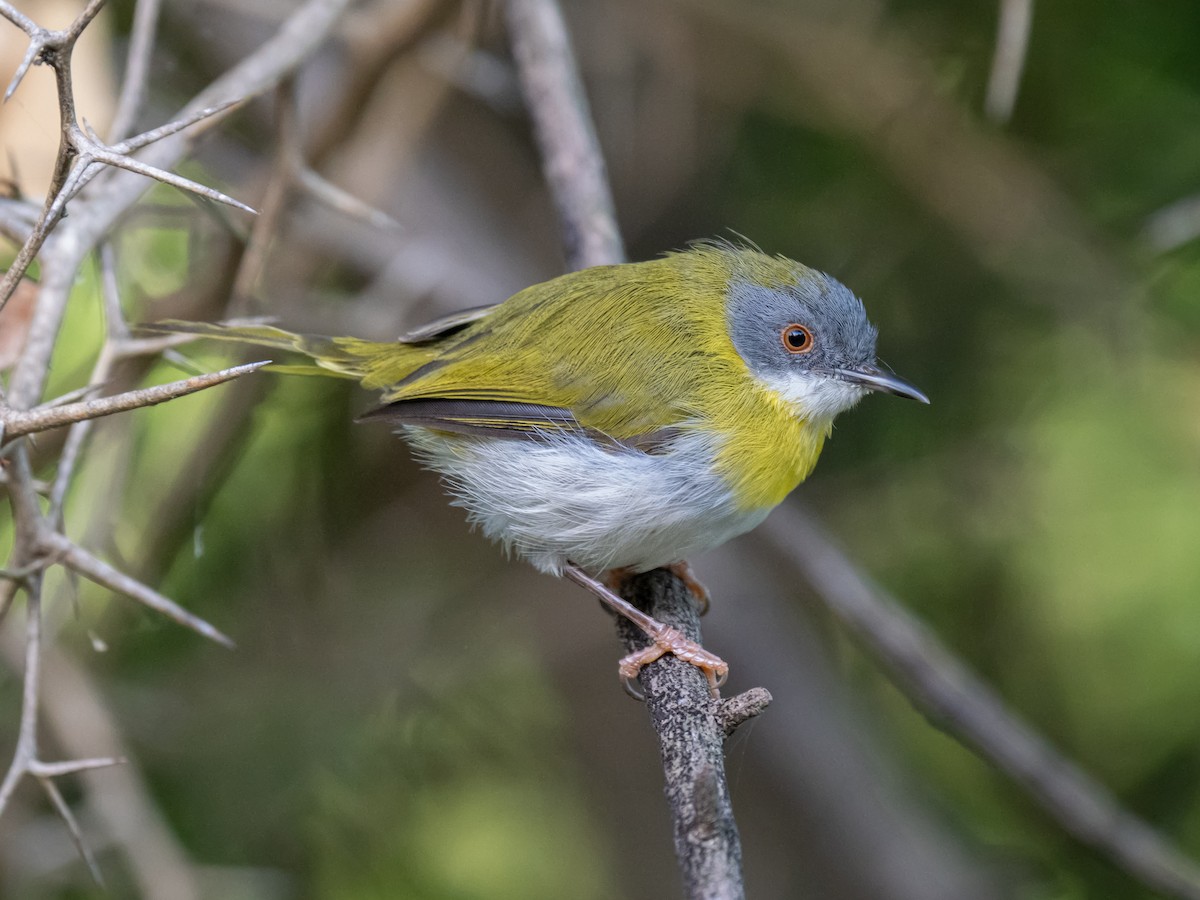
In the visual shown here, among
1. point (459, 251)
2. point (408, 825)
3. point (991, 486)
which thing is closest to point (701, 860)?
point (408, 825)

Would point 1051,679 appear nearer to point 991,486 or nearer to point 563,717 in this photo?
point 991,486

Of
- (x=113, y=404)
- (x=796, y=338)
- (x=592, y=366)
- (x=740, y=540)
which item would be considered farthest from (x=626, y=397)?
(x=113, y=404)

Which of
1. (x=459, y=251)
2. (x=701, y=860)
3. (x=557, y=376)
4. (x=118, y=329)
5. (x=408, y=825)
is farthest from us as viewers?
(x=459, y=251)

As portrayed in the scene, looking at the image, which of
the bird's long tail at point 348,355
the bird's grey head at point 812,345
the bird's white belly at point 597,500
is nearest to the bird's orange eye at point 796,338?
the bird's grey head at point 812,345

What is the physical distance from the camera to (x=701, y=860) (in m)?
1.62

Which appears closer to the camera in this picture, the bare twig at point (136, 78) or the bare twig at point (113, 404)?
the bare twig at point (113, 404)

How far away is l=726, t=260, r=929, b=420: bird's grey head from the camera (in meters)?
3.47

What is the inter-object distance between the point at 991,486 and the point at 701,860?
3404 millimetres

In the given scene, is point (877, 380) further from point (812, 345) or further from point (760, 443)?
point (760, 443)

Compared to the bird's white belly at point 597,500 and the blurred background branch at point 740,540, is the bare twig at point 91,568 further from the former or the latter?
the blurred background branch at point 740,540

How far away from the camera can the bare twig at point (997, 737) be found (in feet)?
11.1

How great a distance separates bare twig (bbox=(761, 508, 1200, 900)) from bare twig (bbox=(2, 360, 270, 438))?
2488mm

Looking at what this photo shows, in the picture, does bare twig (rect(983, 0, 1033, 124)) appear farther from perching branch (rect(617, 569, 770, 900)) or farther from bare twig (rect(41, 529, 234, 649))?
bare twig (rect(41, 529, 234, 649))

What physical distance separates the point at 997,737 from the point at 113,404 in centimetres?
283
